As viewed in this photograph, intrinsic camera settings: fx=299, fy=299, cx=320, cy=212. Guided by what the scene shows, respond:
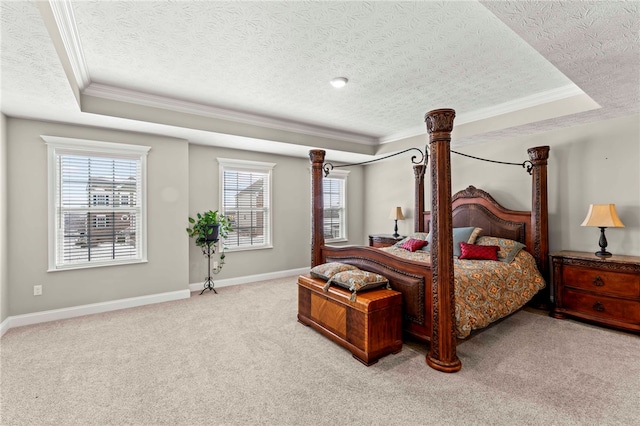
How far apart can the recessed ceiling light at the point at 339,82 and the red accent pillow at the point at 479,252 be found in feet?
8.20

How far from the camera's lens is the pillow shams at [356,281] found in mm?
2659

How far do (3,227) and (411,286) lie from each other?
14.3 ft

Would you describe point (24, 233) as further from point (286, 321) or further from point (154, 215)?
point (286, 321)

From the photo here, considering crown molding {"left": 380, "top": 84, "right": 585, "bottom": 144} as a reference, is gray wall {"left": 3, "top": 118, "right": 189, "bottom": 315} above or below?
below

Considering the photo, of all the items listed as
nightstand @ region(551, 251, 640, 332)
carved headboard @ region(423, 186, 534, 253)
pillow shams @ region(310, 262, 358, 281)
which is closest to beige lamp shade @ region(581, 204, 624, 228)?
nightstand @ region(551, 251, 640, 332)

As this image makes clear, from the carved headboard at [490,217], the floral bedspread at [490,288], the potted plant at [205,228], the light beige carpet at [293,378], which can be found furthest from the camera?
the potted plant at [205,228]

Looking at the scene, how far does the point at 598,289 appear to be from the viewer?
3229 mm

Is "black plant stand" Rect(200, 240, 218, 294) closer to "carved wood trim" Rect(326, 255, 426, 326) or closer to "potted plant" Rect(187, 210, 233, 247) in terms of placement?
"potted plant" Rect(187, 210, 233, 247)

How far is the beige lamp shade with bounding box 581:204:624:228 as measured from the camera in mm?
3240

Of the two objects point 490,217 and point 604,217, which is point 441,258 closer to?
point 604,217

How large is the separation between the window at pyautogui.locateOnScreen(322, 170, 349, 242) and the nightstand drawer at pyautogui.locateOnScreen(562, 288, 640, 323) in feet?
13.5

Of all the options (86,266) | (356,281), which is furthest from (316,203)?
(86,266)

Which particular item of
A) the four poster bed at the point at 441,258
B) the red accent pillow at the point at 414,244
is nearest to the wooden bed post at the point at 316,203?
the four poster bed at the point at 441,258

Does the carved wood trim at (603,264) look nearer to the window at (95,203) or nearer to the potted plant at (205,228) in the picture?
the potted plant at (205,228)
